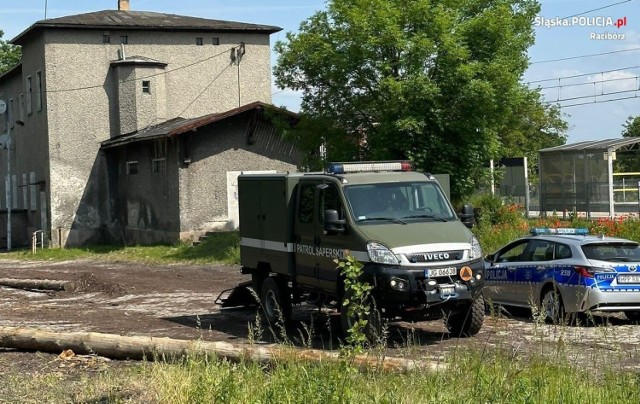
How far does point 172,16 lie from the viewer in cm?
5025

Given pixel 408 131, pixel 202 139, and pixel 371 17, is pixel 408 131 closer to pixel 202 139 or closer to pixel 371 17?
pixel 371 17

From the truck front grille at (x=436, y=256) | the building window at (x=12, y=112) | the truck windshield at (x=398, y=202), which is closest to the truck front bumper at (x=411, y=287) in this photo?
the truck front grille at (x=436, y=256)

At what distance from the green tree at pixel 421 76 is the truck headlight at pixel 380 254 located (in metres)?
14.9

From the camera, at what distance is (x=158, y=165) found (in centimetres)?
4122

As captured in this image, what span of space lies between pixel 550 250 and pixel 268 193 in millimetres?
4860

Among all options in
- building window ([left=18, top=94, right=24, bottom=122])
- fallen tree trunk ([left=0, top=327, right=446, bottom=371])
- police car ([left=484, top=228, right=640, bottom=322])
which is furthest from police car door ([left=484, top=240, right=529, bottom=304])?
building window ([left=18, top=94, right=24, bottom=122])

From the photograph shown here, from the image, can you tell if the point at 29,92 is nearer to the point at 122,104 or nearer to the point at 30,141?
the point at 30,141

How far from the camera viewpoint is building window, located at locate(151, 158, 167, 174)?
40.5 m

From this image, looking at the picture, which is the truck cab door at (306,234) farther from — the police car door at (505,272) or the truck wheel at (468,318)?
the police car door at (505,272)

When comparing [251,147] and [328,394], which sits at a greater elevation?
[251,147]

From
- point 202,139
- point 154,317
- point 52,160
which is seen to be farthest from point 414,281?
point 52,160

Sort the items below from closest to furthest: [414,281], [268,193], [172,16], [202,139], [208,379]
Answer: [208,379], [414,281], [268,193], [202,139], [172,16]

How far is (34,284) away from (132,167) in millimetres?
19450

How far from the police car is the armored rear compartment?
11.4ft
